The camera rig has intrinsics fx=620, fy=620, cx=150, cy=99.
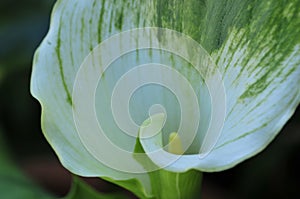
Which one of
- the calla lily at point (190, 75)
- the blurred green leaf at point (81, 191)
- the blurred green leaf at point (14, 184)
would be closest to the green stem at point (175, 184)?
the calla lily at point (190, 75)

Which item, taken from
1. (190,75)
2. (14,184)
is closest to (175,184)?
(190,75)

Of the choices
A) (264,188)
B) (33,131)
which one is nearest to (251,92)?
(264,188)

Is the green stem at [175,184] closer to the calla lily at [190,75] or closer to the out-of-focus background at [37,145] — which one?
the calla lily at [190,75]

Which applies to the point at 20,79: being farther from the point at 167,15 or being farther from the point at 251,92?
the point at 251,92

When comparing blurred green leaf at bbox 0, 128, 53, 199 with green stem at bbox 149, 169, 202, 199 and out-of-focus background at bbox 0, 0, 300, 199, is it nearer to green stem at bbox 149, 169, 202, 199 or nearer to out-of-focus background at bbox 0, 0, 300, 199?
out-of-focus background at bbox 0, 0, 300, 199

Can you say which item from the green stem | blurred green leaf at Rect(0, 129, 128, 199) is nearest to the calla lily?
the green stem

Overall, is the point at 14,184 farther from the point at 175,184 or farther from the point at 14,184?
the point at 175,184
